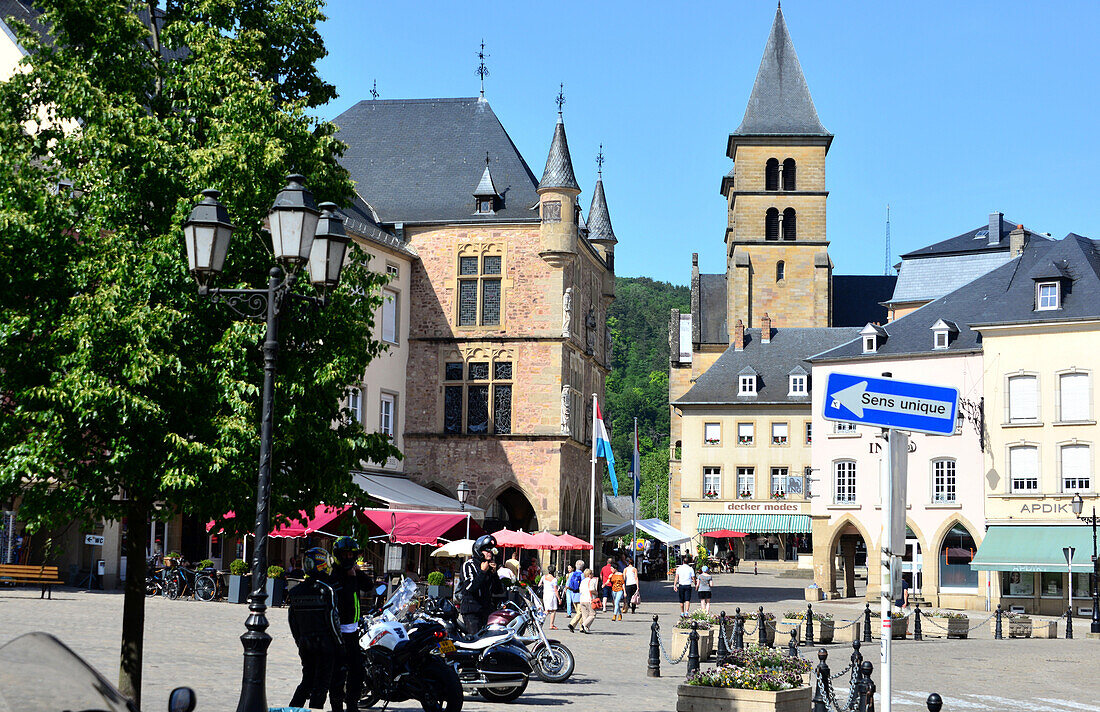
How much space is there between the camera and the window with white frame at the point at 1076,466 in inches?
1644

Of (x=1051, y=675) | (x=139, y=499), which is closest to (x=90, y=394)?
(x=139, y=499)

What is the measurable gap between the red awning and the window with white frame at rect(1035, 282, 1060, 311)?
21.7 m

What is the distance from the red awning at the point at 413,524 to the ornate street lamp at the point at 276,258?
2239cm

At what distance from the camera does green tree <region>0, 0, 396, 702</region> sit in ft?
37.0

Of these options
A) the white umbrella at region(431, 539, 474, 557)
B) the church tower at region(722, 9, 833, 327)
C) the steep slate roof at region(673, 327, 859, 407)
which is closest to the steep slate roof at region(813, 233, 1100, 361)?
the steep slate roof at region(673, 327, 859, 407)

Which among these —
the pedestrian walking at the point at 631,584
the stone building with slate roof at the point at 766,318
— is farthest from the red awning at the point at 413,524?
the stone building with slate roof at the point at 766,318

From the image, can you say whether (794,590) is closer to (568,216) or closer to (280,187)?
(568,216)

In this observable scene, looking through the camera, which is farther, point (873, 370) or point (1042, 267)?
point (873, 370)

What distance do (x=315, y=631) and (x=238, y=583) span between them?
19924 millimetres

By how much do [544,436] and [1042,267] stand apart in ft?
58.6

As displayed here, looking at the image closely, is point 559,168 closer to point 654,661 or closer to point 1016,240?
point 654,661

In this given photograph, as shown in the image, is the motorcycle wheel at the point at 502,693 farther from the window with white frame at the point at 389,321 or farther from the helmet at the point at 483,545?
the window with white frame at the point at 389,321

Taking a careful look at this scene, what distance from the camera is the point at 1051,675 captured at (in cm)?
2014

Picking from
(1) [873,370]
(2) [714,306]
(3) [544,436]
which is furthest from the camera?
(2) [714,306]
